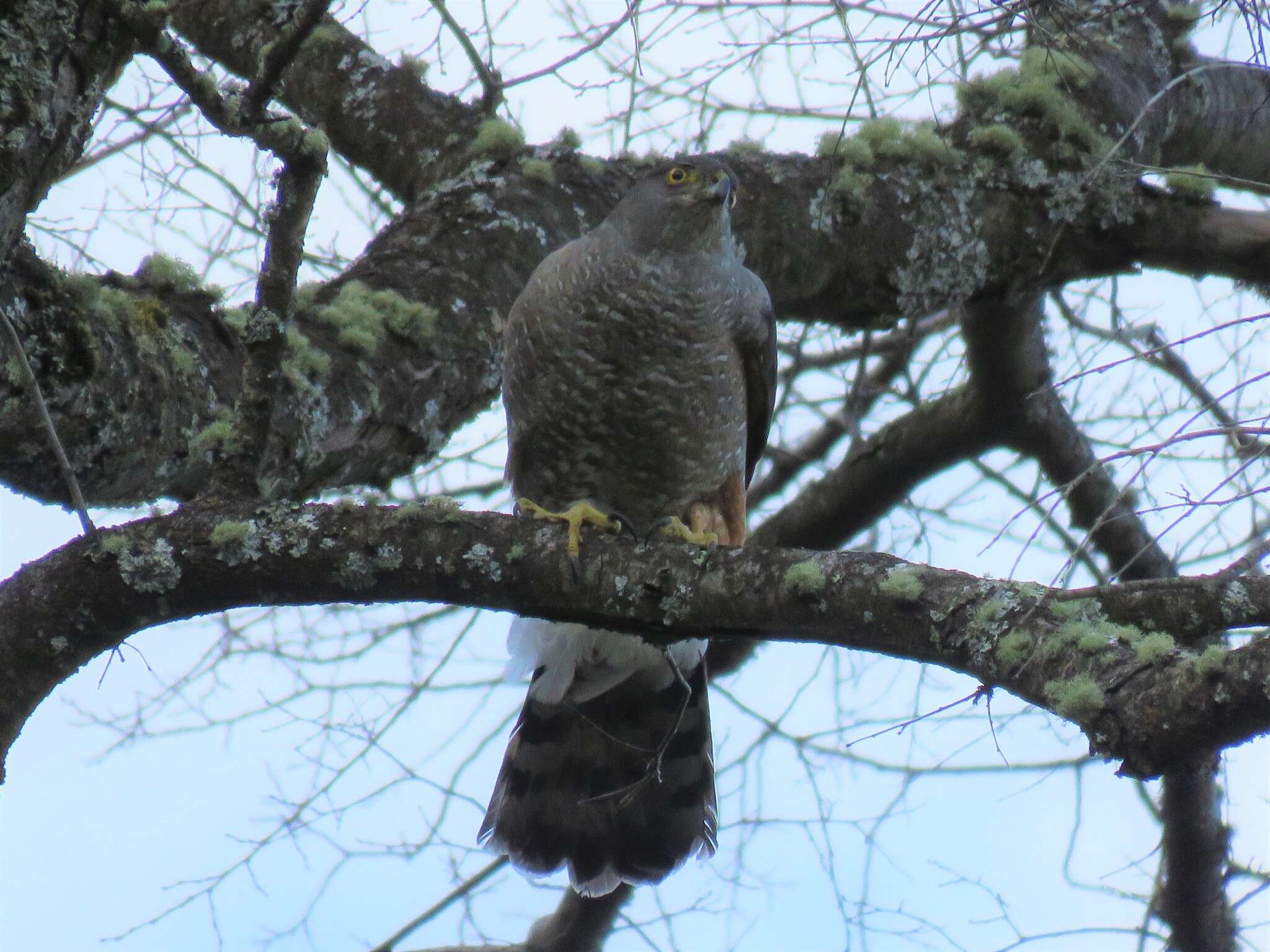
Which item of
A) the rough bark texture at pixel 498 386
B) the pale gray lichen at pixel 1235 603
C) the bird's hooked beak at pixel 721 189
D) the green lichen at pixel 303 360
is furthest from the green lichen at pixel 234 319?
the pale gray lichen at pixel 1235 603

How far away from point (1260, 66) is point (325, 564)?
2.01 meters

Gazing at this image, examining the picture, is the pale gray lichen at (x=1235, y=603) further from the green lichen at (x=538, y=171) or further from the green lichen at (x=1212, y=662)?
the green lichen at (x=538, y=171)

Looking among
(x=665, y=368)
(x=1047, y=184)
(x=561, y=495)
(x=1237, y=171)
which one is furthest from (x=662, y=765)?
(x=1237, y=171)

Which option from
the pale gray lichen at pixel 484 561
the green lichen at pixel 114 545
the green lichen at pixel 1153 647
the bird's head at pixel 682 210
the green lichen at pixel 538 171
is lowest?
the green lichen at pixel 1153 647

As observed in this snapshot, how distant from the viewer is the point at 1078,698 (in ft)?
5.06

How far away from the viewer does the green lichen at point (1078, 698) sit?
5.03 feet

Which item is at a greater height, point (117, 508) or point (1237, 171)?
point (1237, 171)

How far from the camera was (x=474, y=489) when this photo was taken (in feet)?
16.2

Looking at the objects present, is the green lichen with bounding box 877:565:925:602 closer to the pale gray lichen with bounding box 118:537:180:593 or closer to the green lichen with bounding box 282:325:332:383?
the pale gray lichen with bounding box 118:537:180:593

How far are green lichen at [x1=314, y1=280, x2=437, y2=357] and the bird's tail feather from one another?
3.92 feet

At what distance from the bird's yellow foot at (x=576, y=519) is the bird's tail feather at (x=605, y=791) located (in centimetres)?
72

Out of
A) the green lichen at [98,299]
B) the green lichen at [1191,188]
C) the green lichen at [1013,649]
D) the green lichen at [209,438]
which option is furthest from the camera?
the green lichen at [1191,188]

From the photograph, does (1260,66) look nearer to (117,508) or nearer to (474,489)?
(117,508)

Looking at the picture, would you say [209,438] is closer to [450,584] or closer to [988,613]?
[450,584]
